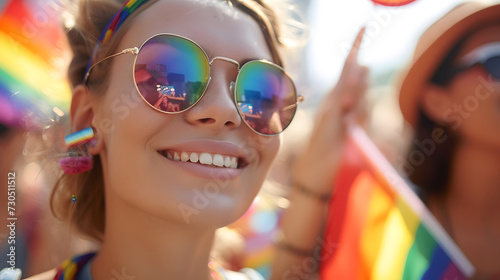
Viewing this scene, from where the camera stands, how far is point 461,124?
71.6 inches

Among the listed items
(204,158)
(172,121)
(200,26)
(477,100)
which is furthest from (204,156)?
(477,100)

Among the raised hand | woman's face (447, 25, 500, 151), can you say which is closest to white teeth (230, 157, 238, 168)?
the raised hand

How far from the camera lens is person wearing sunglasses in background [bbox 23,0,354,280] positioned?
1141mm

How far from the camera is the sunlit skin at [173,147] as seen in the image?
3.76ft

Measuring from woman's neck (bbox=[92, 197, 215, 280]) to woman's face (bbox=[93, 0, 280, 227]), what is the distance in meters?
0.07

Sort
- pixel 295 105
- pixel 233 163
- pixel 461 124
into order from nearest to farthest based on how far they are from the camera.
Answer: pixel 233 163
pixel 295 105
pixel 461 124

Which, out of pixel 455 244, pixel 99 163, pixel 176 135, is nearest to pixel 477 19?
pixel 455 244

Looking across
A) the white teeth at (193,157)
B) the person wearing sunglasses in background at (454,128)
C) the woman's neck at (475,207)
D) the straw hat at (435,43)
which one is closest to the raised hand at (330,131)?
the person wearing sunglasses in background at (454,128)

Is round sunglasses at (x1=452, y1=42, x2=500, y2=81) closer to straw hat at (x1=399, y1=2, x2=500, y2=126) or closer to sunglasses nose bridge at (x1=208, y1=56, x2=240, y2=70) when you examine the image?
straw hat at (x1=399, y1=2, x2=500, y2=126)

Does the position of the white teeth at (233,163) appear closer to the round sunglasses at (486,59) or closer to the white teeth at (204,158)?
the white teeth at (204,158)

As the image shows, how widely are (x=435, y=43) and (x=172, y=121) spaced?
1.32 m

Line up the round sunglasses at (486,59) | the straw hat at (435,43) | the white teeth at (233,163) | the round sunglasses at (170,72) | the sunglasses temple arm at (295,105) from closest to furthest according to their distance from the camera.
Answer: the round sunglasses at (170,72)
the white teeth at (233,163)
the sunglasses temple arm at (295,105)
the round sunglasses at (486,59)
the straw hat at (435,43)

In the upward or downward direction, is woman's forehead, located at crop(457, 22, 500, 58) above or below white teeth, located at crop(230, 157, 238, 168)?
above

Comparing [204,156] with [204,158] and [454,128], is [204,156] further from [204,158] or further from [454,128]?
[454,128]
